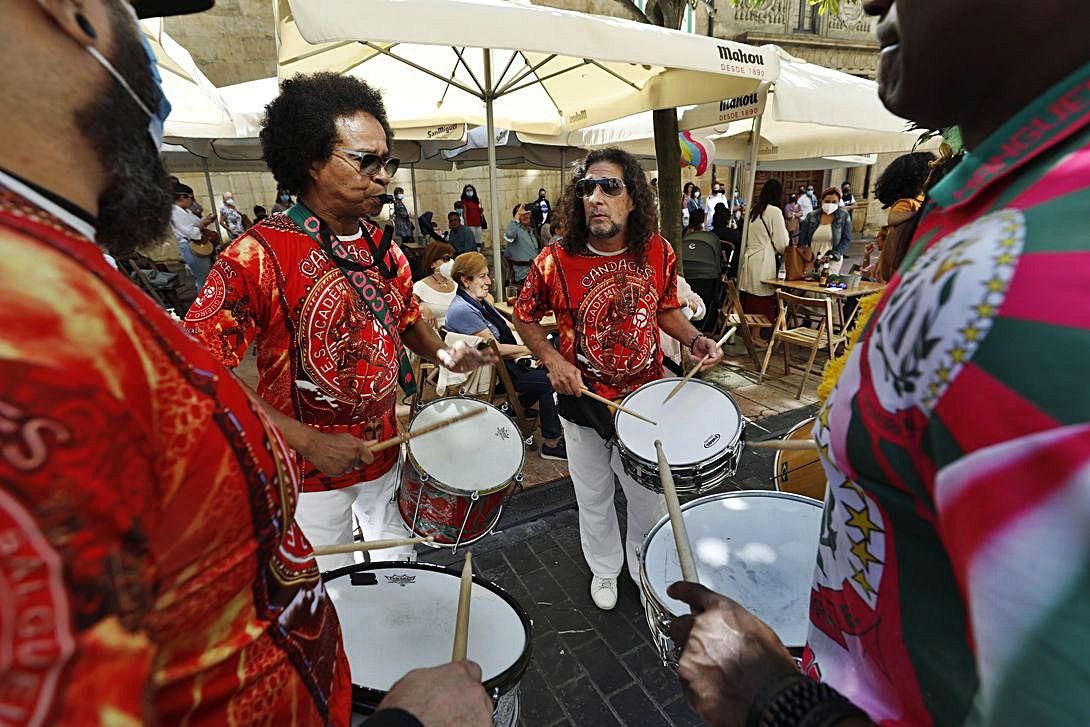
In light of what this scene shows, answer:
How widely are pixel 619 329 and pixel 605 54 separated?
1.70m

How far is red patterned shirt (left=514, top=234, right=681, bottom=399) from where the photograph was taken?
9.16ft

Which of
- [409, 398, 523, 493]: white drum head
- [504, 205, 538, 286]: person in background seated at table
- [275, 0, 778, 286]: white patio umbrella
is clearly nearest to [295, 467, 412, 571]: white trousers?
[409, 398, 523, 493]: white drum head

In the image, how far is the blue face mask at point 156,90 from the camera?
677 mm

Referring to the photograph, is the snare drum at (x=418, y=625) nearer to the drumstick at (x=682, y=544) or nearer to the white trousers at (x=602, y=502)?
the drumstick at (x=682, y=544)

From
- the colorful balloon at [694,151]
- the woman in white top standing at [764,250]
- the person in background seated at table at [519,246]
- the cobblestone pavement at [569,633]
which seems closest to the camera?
the cobblestone pavement at [569,633]

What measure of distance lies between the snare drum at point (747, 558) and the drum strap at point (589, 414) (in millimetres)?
775

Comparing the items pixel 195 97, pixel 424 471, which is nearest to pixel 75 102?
pixel 424 471

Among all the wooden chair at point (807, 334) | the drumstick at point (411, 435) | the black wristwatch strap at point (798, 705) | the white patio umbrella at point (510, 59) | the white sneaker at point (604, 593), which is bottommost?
the white sneaker at point (604, 593)

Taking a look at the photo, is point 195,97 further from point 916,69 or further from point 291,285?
point 916,69

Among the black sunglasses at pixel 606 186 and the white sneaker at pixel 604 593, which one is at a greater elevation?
the black sunglasses at pixel 606 186

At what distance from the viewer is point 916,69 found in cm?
75

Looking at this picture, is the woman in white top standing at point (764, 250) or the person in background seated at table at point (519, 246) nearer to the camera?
the woman in white top standing at point (764, 250)

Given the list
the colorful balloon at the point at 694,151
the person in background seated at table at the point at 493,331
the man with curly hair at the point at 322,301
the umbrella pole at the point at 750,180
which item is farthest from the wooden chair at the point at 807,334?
the man with curly hair at the point at 322,301

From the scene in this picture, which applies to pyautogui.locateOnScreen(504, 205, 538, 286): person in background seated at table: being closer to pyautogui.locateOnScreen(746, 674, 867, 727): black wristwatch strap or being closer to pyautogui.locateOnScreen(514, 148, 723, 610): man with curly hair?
pyautogui.locateOnScreen(514, 148, 723, 610): man with curly hair
